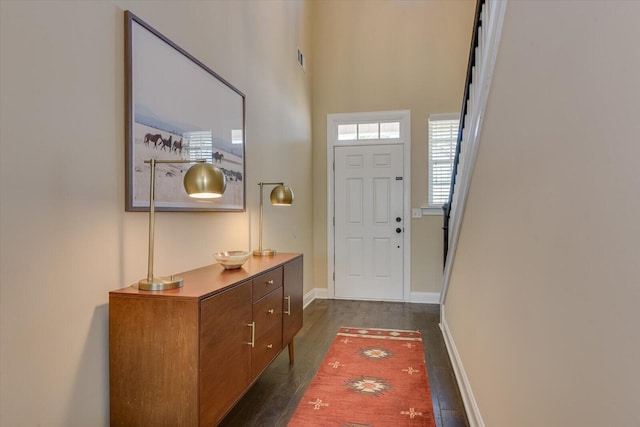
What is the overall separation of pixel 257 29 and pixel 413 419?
3.16m

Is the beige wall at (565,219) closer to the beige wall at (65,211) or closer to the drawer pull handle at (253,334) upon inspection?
the drawer pull handle at (253,334)

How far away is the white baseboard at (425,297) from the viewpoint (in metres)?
4.89

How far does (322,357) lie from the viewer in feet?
10.1

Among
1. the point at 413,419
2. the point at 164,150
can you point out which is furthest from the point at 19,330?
the point at 413,419

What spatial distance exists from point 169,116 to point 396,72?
3.71 m

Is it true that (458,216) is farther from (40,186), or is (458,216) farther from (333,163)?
(333,163)

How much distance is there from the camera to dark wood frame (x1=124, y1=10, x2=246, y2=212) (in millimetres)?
1745

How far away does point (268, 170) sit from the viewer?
358cm

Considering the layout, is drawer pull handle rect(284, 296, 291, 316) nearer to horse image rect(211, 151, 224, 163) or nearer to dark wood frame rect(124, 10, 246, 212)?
dark wood frame rect(124, 10, 246, 212)

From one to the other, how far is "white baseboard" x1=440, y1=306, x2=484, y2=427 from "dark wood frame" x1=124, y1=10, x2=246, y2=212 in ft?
6.12

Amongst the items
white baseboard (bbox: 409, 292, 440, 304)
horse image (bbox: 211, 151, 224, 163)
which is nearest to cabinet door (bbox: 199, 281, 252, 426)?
horse image (bbox: 211, 151, 224, 163)

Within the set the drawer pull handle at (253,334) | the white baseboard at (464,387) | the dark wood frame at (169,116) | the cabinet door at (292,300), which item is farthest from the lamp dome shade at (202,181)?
the white baseboard at (464,387)

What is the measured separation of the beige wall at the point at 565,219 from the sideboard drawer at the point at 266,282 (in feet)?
3.86

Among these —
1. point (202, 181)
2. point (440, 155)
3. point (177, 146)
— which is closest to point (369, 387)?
point (202, 181)
